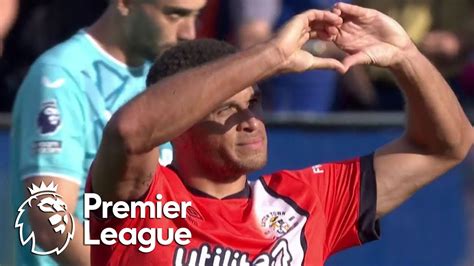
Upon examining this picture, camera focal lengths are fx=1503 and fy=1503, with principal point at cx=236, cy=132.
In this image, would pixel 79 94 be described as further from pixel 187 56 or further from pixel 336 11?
→ pixel 336 11

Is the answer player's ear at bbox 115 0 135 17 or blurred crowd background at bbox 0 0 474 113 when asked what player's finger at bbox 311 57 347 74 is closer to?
player's ear at bbox 115 0 135 17

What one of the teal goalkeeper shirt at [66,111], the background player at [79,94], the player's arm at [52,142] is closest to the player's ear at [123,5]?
the background player at [79,94]

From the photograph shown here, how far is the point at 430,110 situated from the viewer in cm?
414

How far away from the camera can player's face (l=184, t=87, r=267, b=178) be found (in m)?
4.00

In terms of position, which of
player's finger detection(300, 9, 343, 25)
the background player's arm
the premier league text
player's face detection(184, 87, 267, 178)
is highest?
player's finger detection(300, 9, 343, 25)

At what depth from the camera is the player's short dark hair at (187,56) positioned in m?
4.08

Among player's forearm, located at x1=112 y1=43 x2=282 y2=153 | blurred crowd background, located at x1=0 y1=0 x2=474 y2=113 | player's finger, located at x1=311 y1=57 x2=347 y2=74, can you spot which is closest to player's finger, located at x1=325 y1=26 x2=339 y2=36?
player's finger, located at x1=311 y1=57 x2=347 y2=74

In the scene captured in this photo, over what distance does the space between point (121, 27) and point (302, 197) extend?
0.95m

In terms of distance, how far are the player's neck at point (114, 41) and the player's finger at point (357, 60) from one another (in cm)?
107

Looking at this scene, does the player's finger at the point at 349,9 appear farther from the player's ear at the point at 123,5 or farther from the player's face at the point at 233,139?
the player's ear at the point at 123,5

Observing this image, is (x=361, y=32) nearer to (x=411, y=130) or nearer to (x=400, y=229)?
(x=411, y=130)

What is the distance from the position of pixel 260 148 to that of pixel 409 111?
479mm

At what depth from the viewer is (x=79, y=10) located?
639 centimetres

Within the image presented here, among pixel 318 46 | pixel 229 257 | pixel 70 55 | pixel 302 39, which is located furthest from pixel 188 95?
pixel 318 46
